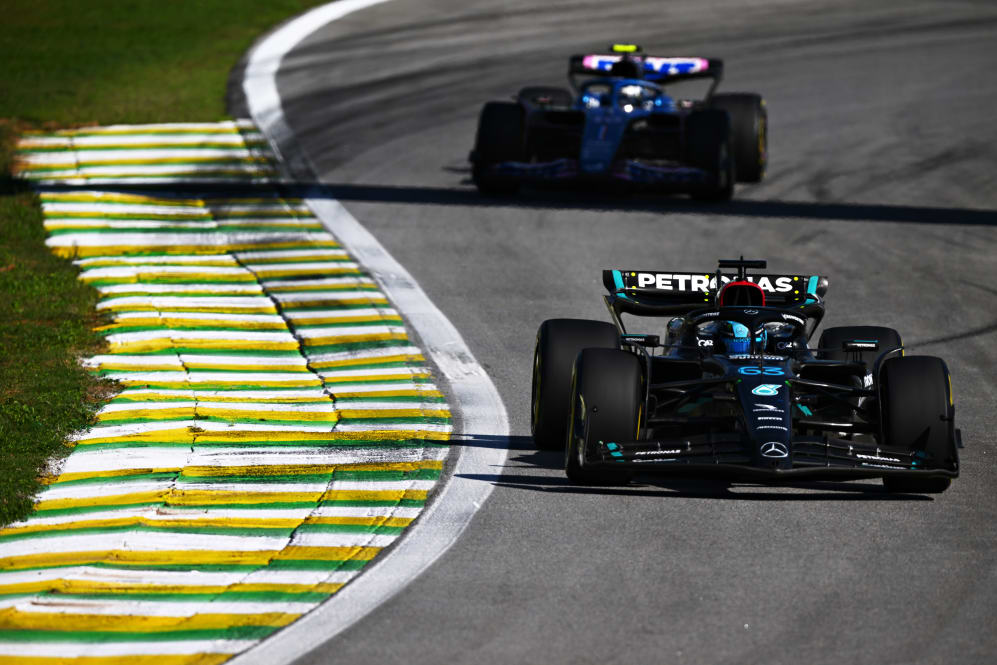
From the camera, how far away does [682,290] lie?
503 inches

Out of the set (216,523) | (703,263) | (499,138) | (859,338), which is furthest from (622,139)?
(216,523)

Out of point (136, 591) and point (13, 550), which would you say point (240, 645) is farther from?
point (13, 550)

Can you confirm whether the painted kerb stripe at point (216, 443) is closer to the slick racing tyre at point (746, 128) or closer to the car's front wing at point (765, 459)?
the car's front wing at point (765, 459)

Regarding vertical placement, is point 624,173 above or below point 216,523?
below

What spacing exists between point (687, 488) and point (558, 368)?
4.37ft

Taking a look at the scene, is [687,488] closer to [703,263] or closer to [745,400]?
[745,400]

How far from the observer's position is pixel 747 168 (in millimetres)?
23422

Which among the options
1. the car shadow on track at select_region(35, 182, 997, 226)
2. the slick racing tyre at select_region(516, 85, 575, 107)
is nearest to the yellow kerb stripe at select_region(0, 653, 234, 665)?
the car shadow on track at select_region(35, 182, 997, 226)

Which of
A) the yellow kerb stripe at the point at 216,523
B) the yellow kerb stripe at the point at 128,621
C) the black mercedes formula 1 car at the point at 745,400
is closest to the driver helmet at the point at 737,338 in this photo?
the black mercedes formula 1 car at the point at 745,400

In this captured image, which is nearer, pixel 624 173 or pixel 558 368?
pixel 558 368

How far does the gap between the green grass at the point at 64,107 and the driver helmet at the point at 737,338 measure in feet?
16.0

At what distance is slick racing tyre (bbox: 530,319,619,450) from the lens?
1154 centimetres

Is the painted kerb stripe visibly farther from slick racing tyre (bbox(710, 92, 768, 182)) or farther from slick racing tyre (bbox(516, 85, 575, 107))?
slick racing tyre (bbox(710, 92, 768, 182))

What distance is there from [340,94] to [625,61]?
765cm
